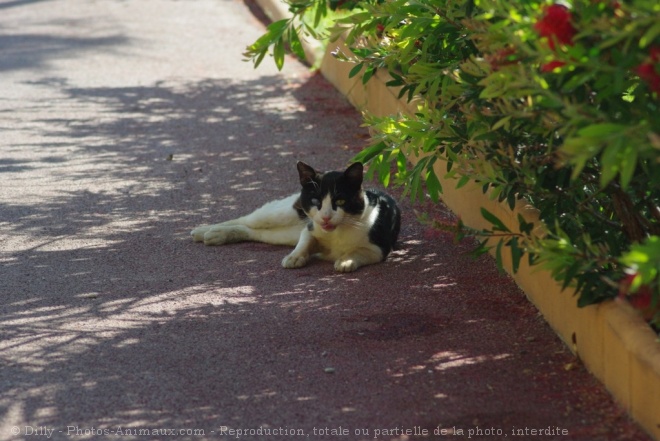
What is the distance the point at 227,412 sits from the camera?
475 centimetres

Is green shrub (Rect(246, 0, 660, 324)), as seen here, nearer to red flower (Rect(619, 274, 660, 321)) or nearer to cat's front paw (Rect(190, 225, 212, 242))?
red flower (Rect(619, 274, 660, 321))

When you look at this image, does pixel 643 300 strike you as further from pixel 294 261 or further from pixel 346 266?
pixel 294 261

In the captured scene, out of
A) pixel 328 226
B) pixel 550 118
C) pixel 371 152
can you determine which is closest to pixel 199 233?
pixel 328 226

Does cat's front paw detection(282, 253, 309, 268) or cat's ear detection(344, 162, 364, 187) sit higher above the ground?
cat's ear detection(344, 162, 364, 187)

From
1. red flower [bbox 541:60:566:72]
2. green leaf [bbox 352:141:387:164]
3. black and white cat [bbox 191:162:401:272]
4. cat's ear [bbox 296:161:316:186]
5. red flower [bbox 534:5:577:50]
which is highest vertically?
red flower [bbox 534:5:577:50]

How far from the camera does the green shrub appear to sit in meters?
3.71

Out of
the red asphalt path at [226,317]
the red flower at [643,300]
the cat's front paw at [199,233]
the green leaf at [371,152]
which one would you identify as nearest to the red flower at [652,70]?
the red flower at [643,300]

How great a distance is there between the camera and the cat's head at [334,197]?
684 centimetres

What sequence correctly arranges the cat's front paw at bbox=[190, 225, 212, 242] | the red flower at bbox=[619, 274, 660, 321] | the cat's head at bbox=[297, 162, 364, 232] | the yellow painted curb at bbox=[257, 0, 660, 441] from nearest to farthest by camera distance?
the red flower at bbox=[619, 274, 660, 321] < the yellow painted curb at bbox=[257, 0, 660, 441] < the cat's head at bbox=[297, 162, 364, 232] < the cat's front paw at bbox=[190, 225, 212, 242]

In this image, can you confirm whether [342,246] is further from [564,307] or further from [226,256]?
[564,307]

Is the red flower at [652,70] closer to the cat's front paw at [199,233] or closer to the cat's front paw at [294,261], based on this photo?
the cat's front paw at [294,261]

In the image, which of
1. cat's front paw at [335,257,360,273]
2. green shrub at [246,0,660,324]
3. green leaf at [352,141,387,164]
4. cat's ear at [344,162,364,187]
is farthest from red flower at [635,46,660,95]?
cat's front paw at [335,257,360,273]

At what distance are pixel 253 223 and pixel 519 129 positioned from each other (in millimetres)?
2617

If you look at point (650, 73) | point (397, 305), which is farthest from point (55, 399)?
point (650, 73)
